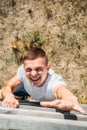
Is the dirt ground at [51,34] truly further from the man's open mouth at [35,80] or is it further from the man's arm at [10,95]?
the man's open mouth at [35,80]

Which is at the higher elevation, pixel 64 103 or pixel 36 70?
pixel 36 70

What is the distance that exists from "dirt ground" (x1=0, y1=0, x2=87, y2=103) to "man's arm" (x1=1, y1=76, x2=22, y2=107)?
2523mm

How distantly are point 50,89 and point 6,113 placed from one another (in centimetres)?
62

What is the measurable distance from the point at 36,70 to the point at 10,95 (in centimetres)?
26

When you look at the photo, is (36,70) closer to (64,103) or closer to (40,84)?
(40,84)

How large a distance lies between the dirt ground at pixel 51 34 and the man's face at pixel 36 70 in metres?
2.82

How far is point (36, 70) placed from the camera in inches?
93.5

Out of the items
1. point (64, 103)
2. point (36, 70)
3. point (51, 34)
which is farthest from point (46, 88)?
point (51, 34)

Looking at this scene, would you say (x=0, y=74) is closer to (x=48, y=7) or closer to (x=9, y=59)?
(x=9, y=59)

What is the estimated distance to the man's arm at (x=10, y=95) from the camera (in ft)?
7.37

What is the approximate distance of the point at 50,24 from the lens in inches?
224

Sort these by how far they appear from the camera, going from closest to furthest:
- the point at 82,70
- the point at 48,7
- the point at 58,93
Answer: the point at 58,93 → the point at 82,70 → the point at 48,7

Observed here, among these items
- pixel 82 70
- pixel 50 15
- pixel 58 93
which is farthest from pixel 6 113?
pixel 50 15

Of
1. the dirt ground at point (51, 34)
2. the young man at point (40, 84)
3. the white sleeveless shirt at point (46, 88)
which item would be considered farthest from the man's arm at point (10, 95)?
the dirt ground at point (51, 34)
